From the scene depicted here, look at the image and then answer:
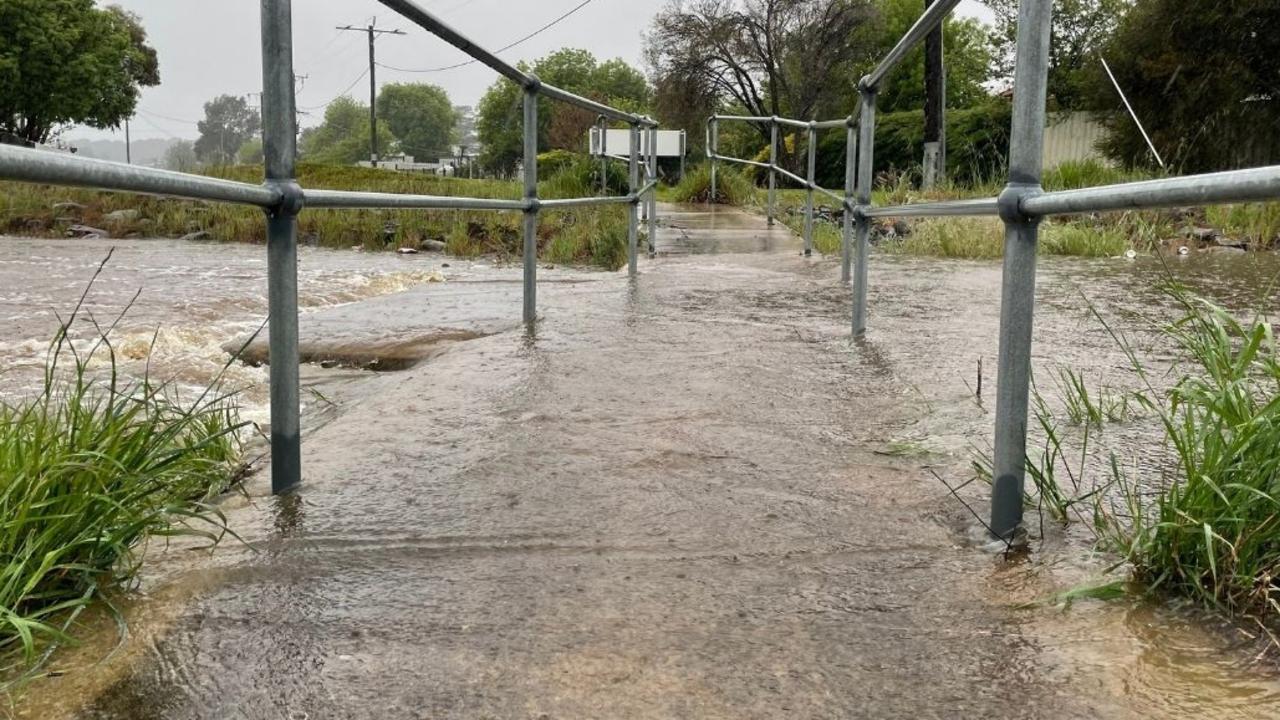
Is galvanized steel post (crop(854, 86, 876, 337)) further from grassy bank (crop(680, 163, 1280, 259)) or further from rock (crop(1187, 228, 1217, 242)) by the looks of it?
rock (crop(1187, 228, 1217, 242))

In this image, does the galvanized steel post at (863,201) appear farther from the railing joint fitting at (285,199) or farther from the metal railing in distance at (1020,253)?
the railing joint fitting at (285,199)

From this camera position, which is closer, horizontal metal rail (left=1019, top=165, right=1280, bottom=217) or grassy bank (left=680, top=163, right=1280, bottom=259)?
horizontal metal rail (left=1019, top=165, right=1280, bottom=217)

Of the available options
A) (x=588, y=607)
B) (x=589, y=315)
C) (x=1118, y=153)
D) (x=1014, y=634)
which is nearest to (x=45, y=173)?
(x=588, y=607)

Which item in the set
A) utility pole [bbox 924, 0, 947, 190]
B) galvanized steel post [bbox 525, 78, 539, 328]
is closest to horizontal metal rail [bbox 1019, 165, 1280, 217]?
galvanized steel post [bbox 525, 78, 539, 328]

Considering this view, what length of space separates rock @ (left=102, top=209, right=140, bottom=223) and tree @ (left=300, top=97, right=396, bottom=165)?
373 feet

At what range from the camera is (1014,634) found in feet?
4.81

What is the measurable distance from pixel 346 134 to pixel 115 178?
16832 centimetres

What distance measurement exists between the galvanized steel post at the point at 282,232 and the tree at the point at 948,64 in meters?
51.5

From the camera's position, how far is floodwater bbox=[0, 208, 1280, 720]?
1.30 meters

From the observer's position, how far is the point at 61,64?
2205 inches

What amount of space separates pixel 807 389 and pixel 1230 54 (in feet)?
62.0

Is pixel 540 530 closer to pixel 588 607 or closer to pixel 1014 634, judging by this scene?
pixel 588 607

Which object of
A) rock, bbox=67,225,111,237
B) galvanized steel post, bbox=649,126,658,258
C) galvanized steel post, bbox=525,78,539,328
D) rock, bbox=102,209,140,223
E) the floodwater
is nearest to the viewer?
the floodwater

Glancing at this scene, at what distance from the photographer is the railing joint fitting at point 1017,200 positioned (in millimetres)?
1855
